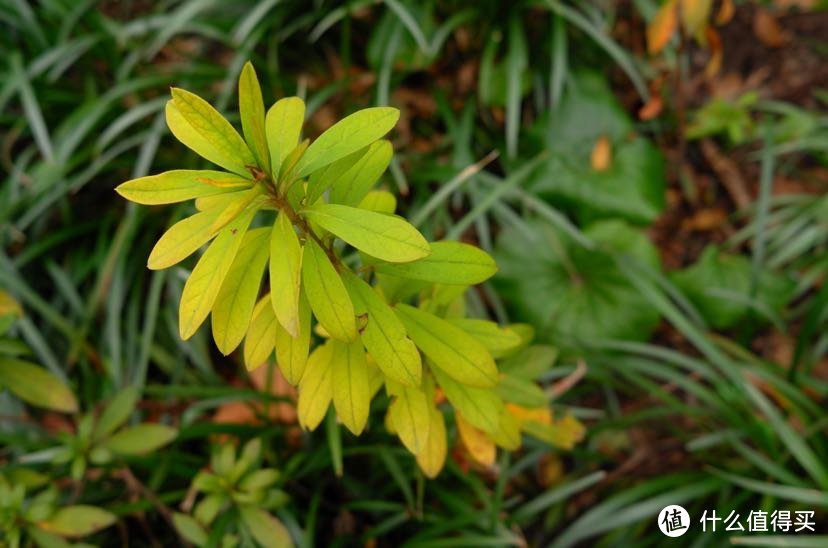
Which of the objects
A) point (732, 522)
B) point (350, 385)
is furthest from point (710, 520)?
point (350, 385)

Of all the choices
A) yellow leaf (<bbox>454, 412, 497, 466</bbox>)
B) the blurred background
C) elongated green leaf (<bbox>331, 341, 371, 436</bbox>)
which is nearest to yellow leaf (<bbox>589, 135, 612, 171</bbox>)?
the blurred background

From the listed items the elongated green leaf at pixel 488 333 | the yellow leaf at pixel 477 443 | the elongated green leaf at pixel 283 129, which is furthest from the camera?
the yellow leaf at pixel 477 443

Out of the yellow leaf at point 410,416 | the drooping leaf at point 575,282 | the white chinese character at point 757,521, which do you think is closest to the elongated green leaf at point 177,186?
the yellow leaf at point 410,416

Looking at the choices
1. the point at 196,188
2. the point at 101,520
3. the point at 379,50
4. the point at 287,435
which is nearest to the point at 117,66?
the point at 379,50

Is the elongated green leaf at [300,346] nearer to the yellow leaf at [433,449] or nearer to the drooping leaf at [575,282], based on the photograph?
the yellow leaf at [433,449]

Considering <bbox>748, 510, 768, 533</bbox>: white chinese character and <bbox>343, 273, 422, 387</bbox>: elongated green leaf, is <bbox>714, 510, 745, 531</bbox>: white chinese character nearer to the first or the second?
<bbox>748, 510, 768, 533</bbox>: white chinese character

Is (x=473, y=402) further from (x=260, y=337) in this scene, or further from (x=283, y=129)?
(x=283, y=129)
